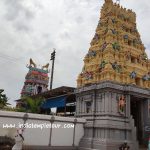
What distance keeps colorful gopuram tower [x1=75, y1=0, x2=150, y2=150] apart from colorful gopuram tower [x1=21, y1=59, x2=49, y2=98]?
130 feet

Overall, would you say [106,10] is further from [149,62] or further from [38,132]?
[38,132]

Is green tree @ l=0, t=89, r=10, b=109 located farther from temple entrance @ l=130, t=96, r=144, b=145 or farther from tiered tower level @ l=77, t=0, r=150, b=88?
temple entrance @ l=130, t=96, r=144, b=145

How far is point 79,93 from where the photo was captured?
3136cm

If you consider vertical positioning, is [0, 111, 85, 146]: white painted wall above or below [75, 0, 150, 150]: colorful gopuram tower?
below

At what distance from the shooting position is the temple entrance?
30.1m

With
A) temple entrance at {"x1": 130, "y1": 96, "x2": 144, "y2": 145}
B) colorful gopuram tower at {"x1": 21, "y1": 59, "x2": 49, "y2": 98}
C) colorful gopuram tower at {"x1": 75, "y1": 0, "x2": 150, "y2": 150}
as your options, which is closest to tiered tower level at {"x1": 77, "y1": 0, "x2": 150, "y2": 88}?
colorful gopuram tower at {"x1": 75, "y1": 0, "x2": 150, "y2": 150}

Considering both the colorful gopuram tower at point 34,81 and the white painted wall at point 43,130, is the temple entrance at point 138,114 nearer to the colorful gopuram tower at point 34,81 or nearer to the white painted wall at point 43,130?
the white painted wall at point 43,130

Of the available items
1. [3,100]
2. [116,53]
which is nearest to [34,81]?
[3,100]

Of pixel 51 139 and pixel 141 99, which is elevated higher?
pixel 141 99

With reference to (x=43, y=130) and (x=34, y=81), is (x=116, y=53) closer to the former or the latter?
(x=43, y=130)

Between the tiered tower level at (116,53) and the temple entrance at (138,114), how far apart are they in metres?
2.47

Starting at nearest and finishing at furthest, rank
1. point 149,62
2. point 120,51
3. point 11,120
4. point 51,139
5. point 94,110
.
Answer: point 11,120
point 51,139
point 94,110
point 120,51
point 149,62

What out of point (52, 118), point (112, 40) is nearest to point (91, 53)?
point (112, 40)

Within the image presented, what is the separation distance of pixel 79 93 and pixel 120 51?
25.6 ft
